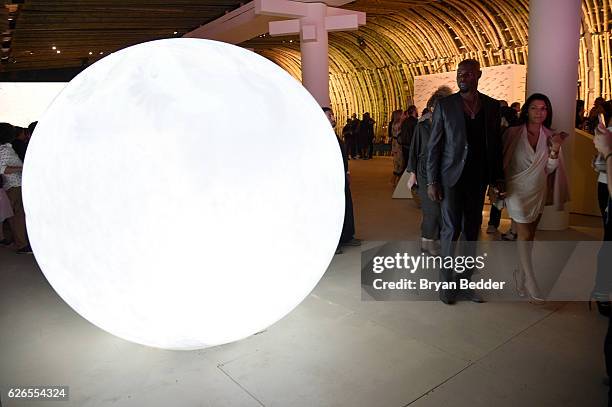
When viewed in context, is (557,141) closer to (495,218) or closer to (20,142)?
(495,218)

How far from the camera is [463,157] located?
12.2 ft

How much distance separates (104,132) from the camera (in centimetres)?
219

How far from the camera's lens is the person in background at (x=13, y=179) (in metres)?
5.68

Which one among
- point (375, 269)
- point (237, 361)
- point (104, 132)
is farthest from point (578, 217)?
point (104, 132)

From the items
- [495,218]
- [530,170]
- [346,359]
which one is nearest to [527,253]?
[530,170]

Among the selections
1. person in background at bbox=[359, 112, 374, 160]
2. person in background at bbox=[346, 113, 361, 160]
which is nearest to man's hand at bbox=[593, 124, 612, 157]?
person in background at bbox=[359, 112, 374, 160]

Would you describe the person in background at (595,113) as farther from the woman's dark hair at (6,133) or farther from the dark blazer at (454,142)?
the woman's dark hair at (6,133)

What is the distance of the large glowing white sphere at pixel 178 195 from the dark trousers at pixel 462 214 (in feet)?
5.35

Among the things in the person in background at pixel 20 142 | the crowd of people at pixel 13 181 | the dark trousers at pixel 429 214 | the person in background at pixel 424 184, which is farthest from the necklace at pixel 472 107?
the person in background at pixel 20 142

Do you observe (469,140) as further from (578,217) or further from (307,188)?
(578,217)

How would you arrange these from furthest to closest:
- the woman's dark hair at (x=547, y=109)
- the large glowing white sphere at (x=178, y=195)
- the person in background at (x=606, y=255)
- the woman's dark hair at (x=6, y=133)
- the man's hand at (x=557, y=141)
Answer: the woman's dark hair at (x=6, y=133) → the woman's dark hair at (x=547, y=109) → the man's hand at (x=557, y=141) → the person in background at (x=606, y=255) → the large glowing white sphere at (x=178, y=195)

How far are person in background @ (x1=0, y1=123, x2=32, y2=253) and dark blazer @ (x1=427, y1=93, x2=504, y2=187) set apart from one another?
16.0ft

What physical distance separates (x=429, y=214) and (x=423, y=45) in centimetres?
1475

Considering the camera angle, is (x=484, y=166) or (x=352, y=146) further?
(x=352, y=146)
